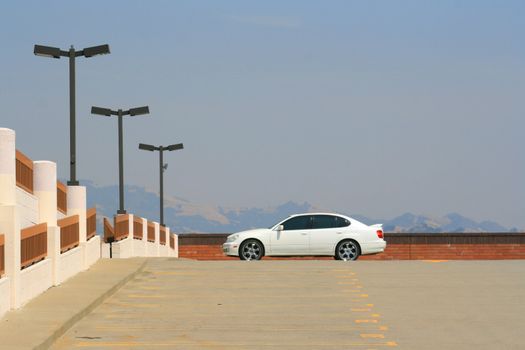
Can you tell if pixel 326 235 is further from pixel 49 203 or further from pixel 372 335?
pixel 372 335

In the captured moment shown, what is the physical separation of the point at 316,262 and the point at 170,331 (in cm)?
1342

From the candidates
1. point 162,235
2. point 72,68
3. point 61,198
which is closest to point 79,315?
point 61,198

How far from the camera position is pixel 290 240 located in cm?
3538

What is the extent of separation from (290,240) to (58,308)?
1737 centimetres

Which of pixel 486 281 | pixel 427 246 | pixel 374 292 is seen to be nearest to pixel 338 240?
pixel 486 281

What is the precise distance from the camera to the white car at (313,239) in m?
35.0

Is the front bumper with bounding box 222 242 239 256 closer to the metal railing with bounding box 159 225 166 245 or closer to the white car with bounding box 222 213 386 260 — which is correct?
the white car with bounding box 222 213 386 260

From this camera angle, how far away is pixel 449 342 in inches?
621

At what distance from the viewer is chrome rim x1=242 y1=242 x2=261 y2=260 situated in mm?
35281

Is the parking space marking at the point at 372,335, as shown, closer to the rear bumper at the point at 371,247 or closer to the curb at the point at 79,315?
the curb at the point at 79,315

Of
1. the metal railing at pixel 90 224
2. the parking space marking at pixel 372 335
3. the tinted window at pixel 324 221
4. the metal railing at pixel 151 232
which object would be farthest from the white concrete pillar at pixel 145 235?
the parking space marking at pixel 372 335

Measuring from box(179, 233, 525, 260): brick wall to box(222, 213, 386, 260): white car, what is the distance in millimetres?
23046

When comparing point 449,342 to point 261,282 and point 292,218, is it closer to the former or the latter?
point 261,282

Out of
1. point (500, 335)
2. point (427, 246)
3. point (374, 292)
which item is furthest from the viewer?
point (427, 246)
